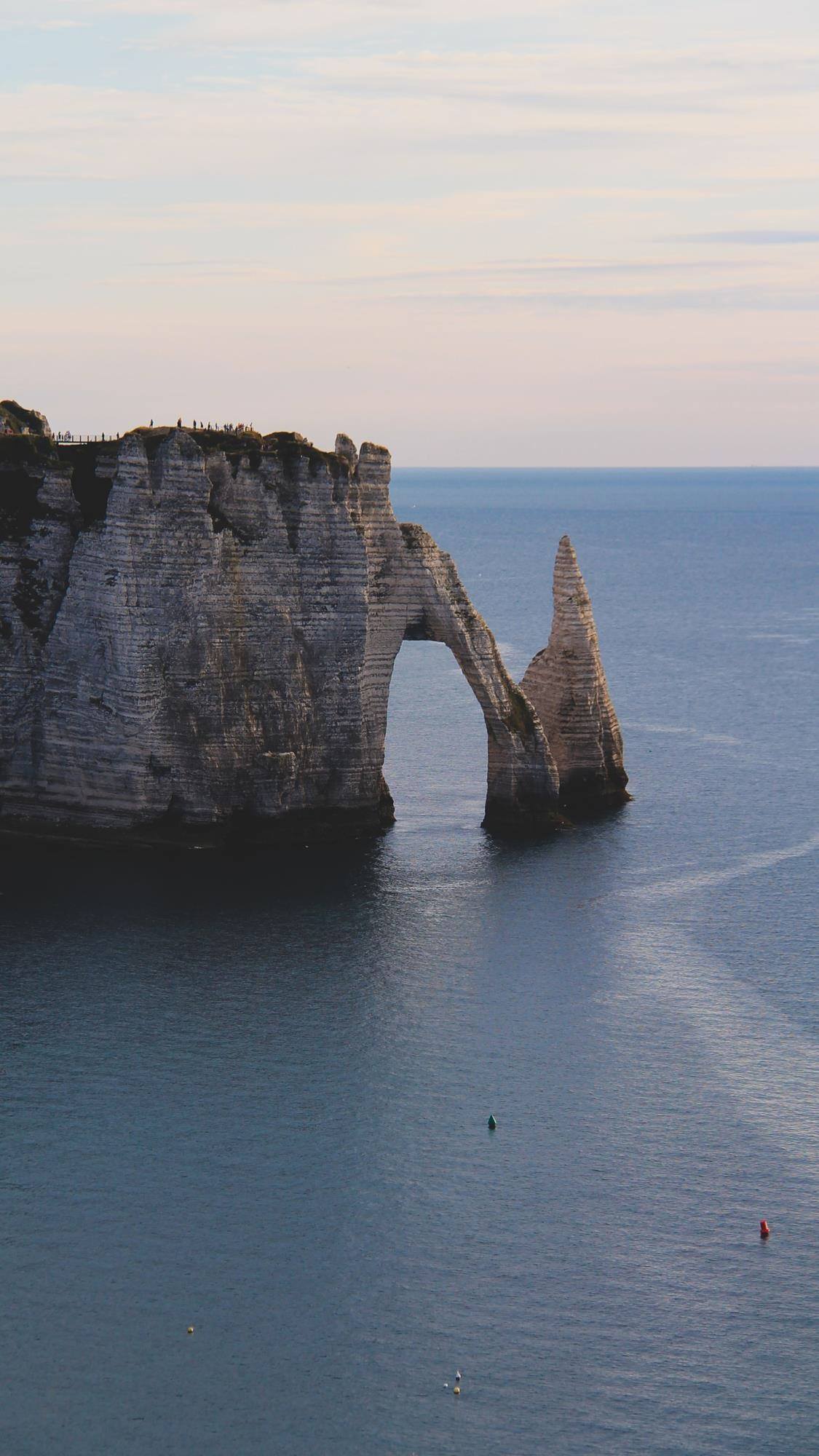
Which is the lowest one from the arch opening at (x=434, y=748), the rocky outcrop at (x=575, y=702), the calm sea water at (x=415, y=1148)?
the calm sea water at (x=415, y=1148)

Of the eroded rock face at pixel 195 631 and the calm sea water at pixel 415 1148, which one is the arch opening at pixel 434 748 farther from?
the calm sea water at pixel 415 1148

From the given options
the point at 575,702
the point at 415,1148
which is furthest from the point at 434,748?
the point at 415,1148

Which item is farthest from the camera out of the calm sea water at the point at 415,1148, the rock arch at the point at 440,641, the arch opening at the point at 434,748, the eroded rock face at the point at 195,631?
the arch opening at the point at 434,748

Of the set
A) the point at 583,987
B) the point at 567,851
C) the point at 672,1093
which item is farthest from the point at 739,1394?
the point at 567,851

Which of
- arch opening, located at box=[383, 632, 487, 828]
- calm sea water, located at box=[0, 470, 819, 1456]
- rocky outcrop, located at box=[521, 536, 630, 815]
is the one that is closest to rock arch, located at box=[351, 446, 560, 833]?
arch opening, located at box=[383, 632, 487, 828]

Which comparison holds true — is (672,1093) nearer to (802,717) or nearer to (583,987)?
(583,987)

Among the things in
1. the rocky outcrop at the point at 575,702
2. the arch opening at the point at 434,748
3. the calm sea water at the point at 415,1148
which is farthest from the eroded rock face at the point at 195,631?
the rocky outcrop at the point at 575,702
